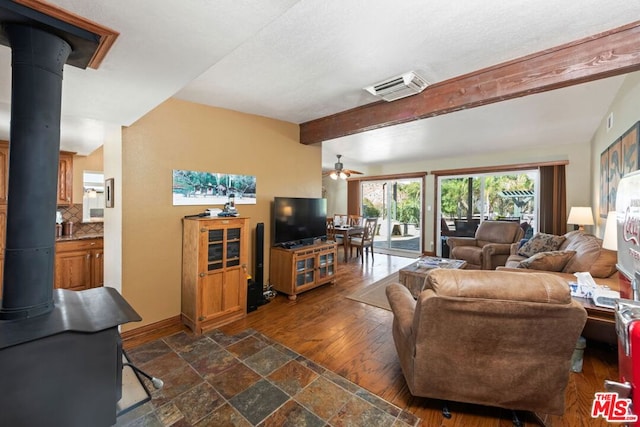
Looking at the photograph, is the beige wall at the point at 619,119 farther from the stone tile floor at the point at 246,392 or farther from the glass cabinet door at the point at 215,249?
the glass cabinet door at the point at 215,249

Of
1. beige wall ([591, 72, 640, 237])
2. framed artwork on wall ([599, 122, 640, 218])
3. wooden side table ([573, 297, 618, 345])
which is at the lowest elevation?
wooden side table ([573, 297, 618, 345])

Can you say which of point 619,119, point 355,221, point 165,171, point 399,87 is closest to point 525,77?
point 399,87

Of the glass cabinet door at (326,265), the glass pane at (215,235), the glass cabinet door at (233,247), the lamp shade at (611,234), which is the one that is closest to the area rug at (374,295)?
the glass cabinet door at (326,265)

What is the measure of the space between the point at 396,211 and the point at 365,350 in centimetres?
558

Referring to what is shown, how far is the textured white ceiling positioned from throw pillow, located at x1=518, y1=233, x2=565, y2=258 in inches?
73.8

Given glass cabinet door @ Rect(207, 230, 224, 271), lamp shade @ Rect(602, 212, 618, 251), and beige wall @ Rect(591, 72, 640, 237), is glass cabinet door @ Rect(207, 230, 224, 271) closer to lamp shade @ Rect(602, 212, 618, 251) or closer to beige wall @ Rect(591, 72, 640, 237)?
lamp shade @ Rect(602, 212, 618, 251)

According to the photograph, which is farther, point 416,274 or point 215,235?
point 416,274

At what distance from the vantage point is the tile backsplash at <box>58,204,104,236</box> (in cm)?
396

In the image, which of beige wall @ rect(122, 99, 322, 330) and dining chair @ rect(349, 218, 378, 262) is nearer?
beige wall @ rect(122, 99, 322, 330)

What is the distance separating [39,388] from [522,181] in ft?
23.5

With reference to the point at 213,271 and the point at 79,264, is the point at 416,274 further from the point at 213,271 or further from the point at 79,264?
the point at 79,264

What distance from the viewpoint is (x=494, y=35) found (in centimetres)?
180

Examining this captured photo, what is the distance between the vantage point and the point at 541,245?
3854 mm

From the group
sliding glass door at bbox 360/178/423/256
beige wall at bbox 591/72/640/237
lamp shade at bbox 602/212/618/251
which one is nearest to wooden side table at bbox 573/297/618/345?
lamp shade at bbox 602/212/618/251
